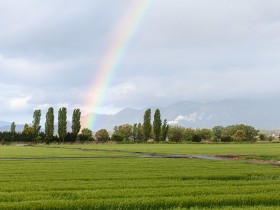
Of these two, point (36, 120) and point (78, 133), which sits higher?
point (36, 120)

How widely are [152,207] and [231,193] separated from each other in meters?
4.48

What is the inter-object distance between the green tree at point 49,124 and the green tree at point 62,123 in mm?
2322

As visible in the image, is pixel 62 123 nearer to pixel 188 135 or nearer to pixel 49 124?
pixel 49 124

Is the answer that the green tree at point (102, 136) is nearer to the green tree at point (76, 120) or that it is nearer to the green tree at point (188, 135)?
the green tree at point (76, 120)

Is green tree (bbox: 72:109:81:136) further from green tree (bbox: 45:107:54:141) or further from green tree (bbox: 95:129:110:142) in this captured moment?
green tree (bbox: 45:107:54:141)

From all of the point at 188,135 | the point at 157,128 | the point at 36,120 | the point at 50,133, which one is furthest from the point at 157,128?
the point at 36,120

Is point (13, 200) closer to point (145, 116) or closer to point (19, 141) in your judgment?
point (19, 141)

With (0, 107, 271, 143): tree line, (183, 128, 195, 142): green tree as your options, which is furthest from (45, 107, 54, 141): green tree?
(183, 128, 195, 142): green tree

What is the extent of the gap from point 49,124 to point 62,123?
4301 millimetres

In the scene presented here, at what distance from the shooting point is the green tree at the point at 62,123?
128750 mm

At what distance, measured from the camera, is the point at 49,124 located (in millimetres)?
133000

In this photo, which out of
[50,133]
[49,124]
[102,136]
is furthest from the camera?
[102,136]

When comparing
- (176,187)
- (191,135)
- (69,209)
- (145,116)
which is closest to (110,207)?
(69,209)

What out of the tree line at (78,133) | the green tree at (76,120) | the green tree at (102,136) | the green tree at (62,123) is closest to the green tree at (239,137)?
the tree line at (78,133)
